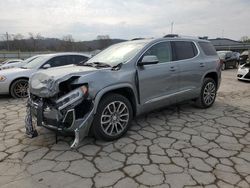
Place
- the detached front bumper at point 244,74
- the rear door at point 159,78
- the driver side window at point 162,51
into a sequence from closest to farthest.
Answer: the rear door at point 159,78 < the driver side window at point 162,51 < the detached front bumper at point 244,74

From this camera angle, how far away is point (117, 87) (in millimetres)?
4207

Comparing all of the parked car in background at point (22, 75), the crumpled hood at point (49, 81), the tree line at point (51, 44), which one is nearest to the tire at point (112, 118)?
the crumpled hood at point (49, 81)

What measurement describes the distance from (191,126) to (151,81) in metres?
1.27

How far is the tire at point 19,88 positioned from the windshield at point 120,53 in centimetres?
348

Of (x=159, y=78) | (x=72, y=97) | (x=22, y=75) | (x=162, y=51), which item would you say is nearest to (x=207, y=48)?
(x=162, y=51)

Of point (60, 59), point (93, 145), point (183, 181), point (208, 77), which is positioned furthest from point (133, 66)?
point (60, 59)

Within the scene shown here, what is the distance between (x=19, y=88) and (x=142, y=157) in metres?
5.55

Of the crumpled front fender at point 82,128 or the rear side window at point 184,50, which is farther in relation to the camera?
the rear side window at point 184,50

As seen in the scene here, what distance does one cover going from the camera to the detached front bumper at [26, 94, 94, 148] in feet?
12.1

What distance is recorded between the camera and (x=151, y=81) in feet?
15.6

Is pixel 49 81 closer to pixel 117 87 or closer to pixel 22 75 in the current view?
pixel 117 87

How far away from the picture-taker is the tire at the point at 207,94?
6176mm

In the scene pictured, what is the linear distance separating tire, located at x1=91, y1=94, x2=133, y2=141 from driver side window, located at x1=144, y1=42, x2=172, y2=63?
4.05 ft

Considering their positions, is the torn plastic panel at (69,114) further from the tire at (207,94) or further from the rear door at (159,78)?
the tire at (207,94)
